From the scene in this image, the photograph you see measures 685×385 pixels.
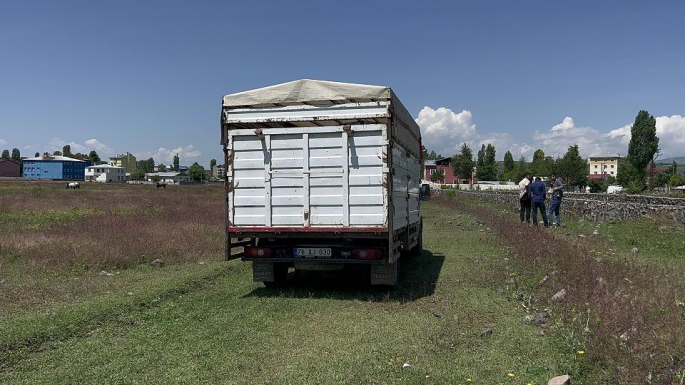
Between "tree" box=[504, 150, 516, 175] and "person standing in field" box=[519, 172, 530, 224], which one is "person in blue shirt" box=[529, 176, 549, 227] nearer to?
"person standing in field" box=[519, 172, 530, 224]

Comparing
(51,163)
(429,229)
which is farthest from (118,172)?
(429,229)

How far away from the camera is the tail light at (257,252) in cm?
755

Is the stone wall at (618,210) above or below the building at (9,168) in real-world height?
below

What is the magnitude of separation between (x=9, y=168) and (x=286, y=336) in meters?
170

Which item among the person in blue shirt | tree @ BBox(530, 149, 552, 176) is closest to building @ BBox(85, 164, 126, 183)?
tree @ BBox(530, 149, 552, 176)

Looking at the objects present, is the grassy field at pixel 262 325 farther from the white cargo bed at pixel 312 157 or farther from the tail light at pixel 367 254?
the white cargo bed at pixel 312 157

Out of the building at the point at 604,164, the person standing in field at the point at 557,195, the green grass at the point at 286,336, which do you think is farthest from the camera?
the building at the point at 604,164

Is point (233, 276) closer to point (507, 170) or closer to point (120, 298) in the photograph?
point (120, 298)

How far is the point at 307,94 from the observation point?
24.1 ft

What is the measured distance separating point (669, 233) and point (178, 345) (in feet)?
41.1

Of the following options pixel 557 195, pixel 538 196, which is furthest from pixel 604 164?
pixel 538 196

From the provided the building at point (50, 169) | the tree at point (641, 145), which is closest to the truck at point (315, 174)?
the tree at point (641, 145)

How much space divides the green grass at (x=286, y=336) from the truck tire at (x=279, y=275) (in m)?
0.26

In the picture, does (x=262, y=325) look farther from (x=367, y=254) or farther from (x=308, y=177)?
(x=308, y=177)
